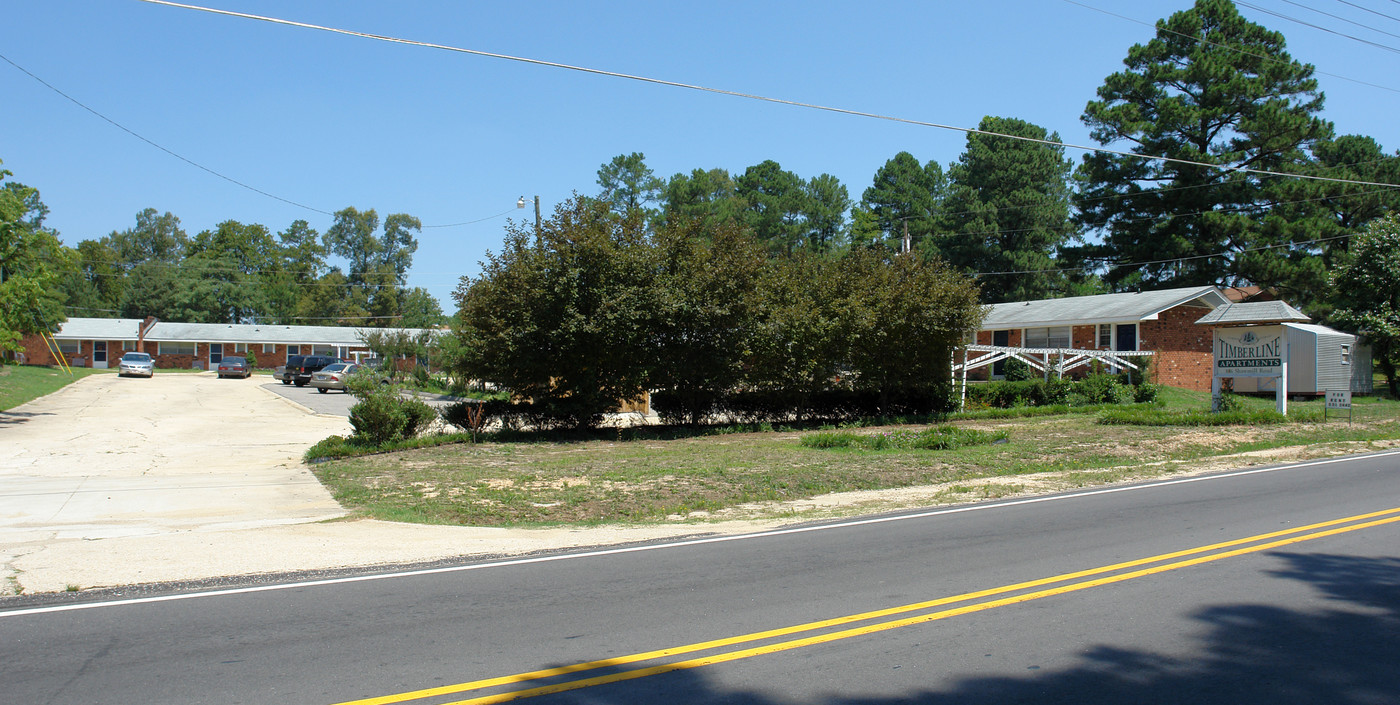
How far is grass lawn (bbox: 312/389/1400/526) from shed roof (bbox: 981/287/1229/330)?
13128mm

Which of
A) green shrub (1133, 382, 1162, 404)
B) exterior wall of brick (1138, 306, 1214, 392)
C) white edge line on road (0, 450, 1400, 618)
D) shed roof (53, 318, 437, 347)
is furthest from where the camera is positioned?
shed roof (53, 318, 437, 347)

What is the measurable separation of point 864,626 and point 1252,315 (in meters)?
33.7

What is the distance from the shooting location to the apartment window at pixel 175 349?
6894 centimetres

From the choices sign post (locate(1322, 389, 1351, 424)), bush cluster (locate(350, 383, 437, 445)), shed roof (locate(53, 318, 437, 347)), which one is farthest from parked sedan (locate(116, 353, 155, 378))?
sign post (locate(1322, 389, 1351, 424))

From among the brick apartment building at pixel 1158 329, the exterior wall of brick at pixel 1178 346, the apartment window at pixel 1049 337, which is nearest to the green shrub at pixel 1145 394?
the brick apartment building at pixel 1158 329

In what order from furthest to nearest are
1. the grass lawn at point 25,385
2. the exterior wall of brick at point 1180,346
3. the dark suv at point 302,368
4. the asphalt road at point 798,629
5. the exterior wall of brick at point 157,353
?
the exterior wall of brick at point 157,353 → the dark suv at point 302,368 → the exterior wall of brick at point 1180,346 → the grass lawn at point 25,385 → the asphalt road at point 798,629

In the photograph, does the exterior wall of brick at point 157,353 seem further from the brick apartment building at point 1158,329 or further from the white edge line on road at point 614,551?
the white edge line on road at point 614,551

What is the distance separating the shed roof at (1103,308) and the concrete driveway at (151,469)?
29204 millimetres

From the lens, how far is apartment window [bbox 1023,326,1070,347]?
39.7 metres

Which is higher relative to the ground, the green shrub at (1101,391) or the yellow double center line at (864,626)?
the green shrub at (1101,391)

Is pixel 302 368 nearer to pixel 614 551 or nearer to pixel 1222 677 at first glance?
pixel 614 551

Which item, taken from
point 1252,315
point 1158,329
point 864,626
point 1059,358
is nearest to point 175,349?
point 1059,358

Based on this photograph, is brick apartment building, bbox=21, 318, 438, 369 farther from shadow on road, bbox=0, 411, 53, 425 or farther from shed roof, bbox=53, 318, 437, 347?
shadow on road, bbox=0, 411, 53, 425

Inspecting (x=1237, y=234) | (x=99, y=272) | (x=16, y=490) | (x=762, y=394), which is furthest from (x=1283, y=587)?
(x=99, y=272)
